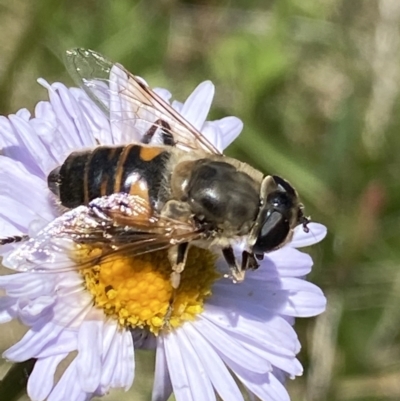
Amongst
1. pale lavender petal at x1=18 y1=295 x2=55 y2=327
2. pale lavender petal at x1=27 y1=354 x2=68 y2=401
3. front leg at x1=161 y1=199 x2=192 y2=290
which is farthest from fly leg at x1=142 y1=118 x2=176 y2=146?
pale lavender petal at x1=27 y1=354 x2=68 y2=401

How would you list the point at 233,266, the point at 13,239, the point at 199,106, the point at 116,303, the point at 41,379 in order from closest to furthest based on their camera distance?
the point at 41,379, the point at 13,239, the point at 116,303, the point at 233,266, the point at 199,106

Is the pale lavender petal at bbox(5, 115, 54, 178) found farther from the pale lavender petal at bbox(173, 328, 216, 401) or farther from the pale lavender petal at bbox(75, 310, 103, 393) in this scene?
the pale lavender petal at bbox(173, 328, 216, 401)

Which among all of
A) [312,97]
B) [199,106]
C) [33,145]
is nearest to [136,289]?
[33,145]

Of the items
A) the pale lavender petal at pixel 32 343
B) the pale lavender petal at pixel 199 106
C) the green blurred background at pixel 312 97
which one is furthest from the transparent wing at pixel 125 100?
the green blurred background at pixel 312 97

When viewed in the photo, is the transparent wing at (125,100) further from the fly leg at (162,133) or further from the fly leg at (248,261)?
the fly leg at (248,261)

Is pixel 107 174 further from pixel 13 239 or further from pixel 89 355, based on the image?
pixel 89 355

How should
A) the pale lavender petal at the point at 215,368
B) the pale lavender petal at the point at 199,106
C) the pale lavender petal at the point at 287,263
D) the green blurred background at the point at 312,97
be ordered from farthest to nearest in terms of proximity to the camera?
the green blurred background at the point at 312,97, the pale lavender petal at the point at 199,106, the pale lavender petal at the point at 287,263, the pale lavender petal at the point at 215,368

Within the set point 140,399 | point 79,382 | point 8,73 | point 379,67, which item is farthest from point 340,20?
point 79,382

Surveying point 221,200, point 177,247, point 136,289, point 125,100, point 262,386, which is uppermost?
point 125,100
